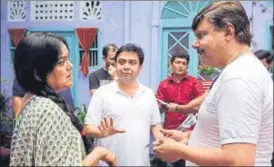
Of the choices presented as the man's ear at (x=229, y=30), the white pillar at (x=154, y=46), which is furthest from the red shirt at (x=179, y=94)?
the man's ear at (x=229, y=30)

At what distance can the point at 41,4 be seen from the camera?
4.46 metres

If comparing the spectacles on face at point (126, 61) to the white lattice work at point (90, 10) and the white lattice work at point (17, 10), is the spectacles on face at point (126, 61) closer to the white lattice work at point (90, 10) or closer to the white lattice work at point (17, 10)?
the white lattice work at point (90, 10)

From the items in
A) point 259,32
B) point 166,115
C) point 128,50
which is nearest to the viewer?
point 128,50

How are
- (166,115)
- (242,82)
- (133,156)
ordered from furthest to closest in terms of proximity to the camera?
(166,115) < (133,156) < (242,82)

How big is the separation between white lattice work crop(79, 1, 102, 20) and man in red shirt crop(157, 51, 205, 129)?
129cm

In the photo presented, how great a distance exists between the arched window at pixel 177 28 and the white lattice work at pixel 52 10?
0.92 meters

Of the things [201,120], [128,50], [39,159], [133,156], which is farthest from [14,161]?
[128,50]

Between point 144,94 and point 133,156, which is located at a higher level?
point 144,94

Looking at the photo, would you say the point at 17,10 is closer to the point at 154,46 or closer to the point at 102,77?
the point at 154,46

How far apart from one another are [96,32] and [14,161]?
123 inches

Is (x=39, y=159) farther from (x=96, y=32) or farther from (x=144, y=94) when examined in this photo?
(x=96, y=32)

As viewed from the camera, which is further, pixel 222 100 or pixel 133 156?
pixel 133 156

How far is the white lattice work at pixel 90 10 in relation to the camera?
4.39 metres

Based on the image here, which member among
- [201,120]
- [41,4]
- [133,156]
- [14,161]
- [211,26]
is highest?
[41,4]
